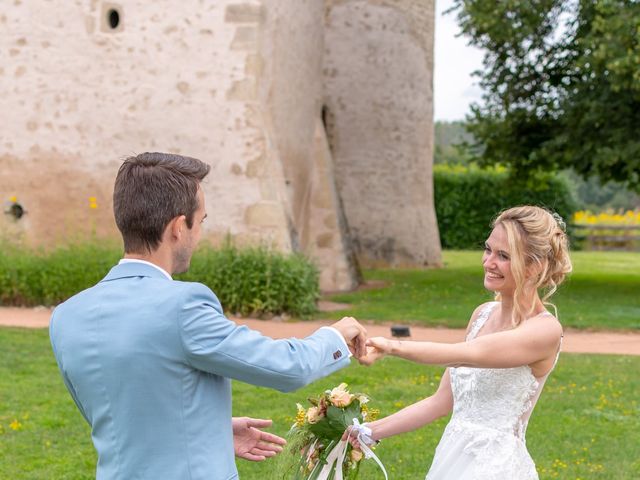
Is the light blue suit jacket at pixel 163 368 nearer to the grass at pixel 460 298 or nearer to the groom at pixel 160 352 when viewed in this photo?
the groom at pixel 160 352

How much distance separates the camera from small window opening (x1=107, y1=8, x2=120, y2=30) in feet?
40.4

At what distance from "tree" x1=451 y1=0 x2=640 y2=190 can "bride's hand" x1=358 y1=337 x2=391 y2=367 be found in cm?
1059

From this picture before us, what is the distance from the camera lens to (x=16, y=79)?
12.4 metres

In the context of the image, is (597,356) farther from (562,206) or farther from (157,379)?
(562,206)

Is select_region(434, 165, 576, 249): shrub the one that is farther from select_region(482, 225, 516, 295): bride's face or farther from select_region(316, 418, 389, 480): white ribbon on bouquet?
select_region(316, 418, 389, 480): white ribbon on bouquet

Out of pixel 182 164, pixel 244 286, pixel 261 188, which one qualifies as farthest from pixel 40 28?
pixel 182 164

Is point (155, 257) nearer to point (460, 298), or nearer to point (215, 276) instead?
point (215, 276)

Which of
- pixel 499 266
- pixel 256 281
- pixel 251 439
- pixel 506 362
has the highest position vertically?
pixel 499 266

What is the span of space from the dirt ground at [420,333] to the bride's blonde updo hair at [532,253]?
253 inches

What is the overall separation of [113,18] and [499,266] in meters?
10.5

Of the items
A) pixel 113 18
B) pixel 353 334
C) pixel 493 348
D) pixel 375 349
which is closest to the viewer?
pixel 353 334

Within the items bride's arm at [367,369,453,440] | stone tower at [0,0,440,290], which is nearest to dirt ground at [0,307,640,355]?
stone tower at [0,0,440,290]

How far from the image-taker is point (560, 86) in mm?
15680

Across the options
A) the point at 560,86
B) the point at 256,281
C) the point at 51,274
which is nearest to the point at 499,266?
the point at 256,281
